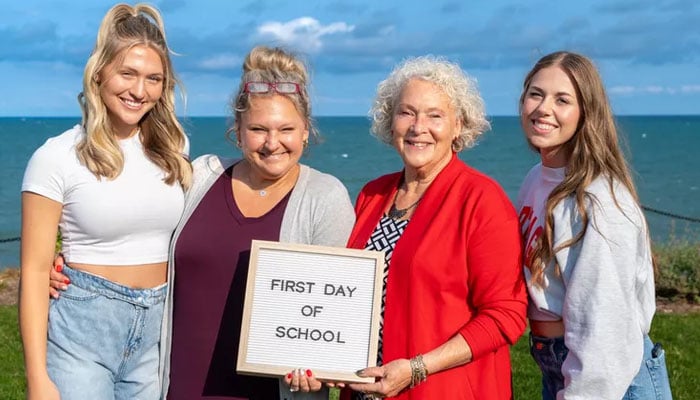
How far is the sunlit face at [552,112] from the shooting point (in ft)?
13.1

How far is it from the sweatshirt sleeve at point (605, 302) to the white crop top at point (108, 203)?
1866mm

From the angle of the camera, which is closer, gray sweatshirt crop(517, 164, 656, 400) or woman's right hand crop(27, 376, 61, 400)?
gray sweatshirt crop(517, 164, 656, 400)

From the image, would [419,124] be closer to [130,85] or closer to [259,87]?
[259,87]

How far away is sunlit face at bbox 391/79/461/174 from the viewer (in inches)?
163

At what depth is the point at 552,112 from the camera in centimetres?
400

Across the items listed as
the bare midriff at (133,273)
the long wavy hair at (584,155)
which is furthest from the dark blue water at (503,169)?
the bare midriff at (133,273)

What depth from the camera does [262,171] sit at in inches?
165

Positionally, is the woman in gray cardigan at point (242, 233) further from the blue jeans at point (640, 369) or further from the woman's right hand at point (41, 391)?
the blue jeans at point (640, 369)

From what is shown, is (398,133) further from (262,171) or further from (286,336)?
(286,336)

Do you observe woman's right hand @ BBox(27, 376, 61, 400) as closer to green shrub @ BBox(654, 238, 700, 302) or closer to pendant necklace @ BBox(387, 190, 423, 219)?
pendant necklace @ BBox(387, 190, 423, 219)

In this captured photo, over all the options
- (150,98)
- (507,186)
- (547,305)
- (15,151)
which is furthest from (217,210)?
(15,151)

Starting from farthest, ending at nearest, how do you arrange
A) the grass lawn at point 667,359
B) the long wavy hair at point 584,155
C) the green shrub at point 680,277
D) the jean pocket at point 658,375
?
1. the green shrub at point 680,277
2. the grass lawn at point 667,359
3. the jean pocket at point 658,375
4. the long wavy hair at point 584,155

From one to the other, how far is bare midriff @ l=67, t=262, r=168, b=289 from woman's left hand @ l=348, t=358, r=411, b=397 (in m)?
1.06

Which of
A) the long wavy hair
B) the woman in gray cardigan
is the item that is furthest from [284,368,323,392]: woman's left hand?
the long wavy hair
